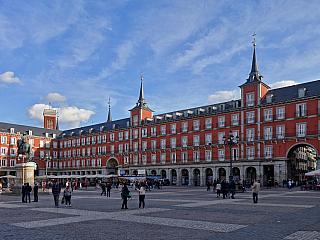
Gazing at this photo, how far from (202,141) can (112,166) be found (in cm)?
2703

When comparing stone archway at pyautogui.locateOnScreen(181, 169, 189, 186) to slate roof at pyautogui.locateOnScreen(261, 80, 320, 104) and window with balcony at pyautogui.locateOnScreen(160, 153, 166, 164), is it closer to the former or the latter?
window with balcony at pyautogui.locateOnScreen(160, 153, 166, 164)

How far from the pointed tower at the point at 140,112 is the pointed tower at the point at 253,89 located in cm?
2440

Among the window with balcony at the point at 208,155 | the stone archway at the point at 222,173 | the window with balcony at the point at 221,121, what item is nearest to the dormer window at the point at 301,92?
the window with balcony at the point at 221,121

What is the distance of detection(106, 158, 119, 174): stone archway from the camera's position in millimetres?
76562

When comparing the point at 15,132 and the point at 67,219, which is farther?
the point at 15,132

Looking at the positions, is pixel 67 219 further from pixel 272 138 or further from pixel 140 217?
pixel 272 138

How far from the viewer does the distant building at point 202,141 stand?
4906cm

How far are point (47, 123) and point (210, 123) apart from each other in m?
70.8

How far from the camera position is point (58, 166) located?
3541 inches

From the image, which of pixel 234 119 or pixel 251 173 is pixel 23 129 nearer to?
pixel 234 119

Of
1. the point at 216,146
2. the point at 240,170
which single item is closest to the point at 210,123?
the point at 216,146

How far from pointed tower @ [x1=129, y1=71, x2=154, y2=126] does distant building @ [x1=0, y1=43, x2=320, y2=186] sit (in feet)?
0.72

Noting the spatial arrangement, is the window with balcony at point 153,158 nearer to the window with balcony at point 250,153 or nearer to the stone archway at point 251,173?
the stone archway at point 251,173

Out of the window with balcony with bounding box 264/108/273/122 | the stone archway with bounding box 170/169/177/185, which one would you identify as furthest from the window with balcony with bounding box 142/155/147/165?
the window with balcony with bounding box 264/108/273/122
